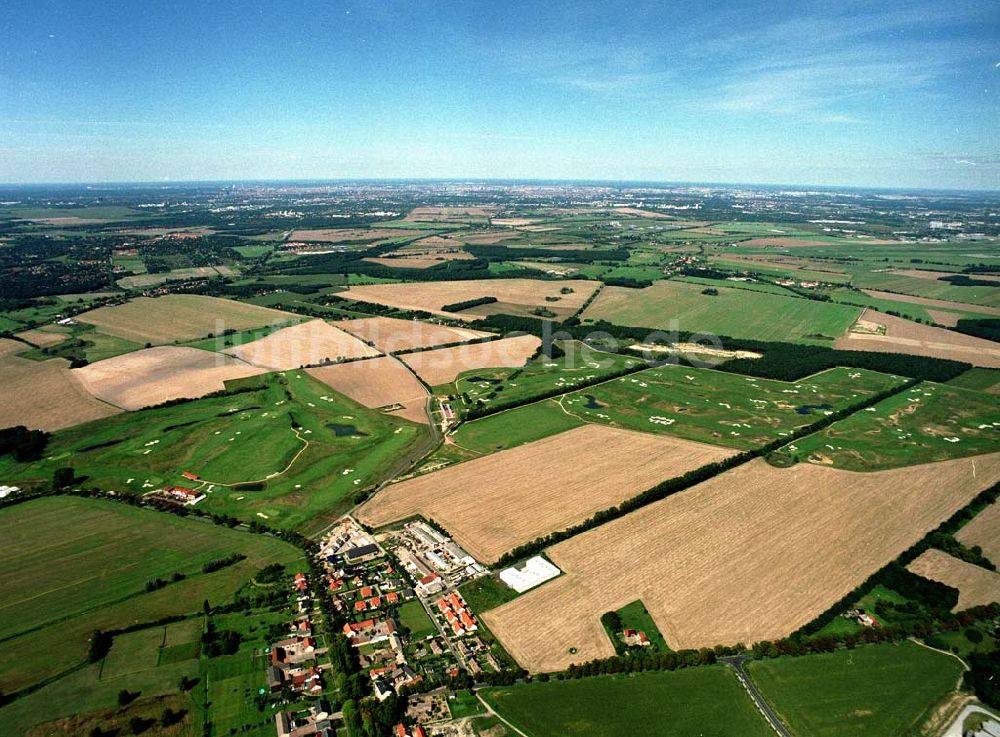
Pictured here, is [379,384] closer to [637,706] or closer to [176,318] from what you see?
[637,706]

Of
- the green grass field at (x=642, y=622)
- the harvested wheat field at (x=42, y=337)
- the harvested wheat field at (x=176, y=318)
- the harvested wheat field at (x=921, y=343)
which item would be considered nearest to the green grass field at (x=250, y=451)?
the green grass field at (x=642, y=622)

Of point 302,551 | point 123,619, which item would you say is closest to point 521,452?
point 302,551

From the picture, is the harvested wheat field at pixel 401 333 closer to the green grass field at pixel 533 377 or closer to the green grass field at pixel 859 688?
the green grass field at pixel 533 377

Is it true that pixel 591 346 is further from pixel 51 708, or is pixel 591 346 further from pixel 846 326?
pixel 51 708

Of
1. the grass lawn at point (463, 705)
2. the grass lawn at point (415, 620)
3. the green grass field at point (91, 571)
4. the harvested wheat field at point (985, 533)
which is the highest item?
the harvested wheat field at point (985, 533)

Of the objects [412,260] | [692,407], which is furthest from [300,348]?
[412,260]

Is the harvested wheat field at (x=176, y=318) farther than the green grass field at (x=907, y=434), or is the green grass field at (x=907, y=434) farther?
the harvested wheat field at (x=176, y=318)
